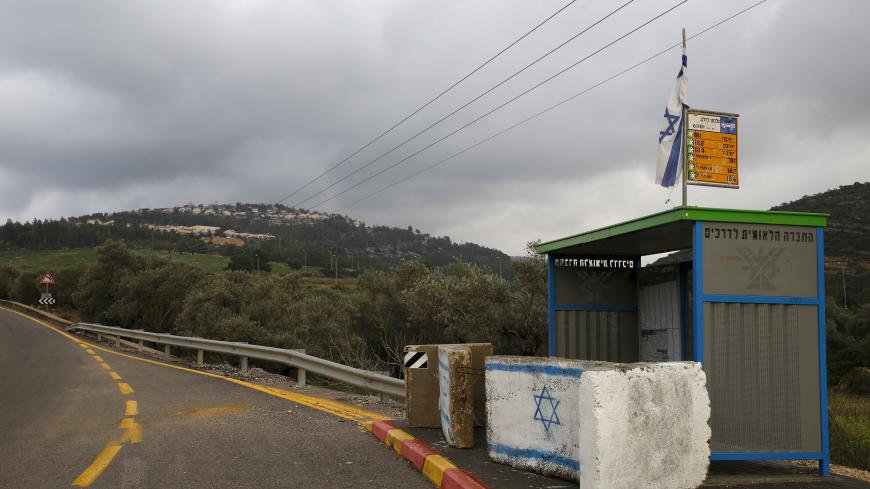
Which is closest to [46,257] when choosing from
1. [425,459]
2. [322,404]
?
[322,404]

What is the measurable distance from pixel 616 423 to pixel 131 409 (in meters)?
8.58

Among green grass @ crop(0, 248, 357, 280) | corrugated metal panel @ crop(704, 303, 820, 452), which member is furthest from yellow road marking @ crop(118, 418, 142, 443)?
green grass @ crop(0, 248, 357, 280)

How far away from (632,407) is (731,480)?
1.59 m

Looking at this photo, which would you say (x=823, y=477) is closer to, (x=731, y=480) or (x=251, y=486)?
(x=731, y=480)

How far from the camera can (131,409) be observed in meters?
10.8

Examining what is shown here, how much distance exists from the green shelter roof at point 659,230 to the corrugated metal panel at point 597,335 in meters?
0.93

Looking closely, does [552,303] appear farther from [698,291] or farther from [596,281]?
[698,291]

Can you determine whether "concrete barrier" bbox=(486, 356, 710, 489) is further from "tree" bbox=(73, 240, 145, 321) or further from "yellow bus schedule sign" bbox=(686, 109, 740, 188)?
"tree" bbox=(73, 240, 145, 321)

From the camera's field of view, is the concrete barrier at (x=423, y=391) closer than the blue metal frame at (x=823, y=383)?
No

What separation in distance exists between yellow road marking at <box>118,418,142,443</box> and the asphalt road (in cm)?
1

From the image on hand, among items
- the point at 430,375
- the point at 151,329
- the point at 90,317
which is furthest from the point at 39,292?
the point at 430,375

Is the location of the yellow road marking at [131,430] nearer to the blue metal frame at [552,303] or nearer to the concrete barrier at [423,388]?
the concrete barrier at [423,388]

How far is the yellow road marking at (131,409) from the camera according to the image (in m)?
10.4

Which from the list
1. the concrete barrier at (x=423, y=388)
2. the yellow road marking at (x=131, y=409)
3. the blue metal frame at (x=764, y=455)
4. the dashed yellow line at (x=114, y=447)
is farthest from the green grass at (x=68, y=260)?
the blue metal frame at (x=764, y=455)
